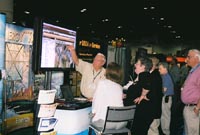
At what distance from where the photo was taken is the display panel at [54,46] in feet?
9.52

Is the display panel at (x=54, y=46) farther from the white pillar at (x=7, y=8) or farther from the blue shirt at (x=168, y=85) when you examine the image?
the white pillar at (x=7, y=8)

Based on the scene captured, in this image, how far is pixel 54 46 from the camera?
3160 mm

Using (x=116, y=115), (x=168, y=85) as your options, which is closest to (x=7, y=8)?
(x=168, y=85)

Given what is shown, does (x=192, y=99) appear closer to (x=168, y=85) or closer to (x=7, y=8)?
(x=168, y=85)

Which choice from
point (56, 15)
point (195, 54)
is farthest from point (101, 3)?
point (195, 54)

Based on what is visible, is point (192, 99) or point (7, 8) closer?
point (192, 99)

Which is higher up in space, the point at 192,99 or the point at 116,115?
the point at 192,99

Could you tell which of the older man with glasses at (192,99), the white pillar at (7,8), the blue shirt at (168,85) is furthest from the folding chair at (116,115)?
the white pillar at (7,8)

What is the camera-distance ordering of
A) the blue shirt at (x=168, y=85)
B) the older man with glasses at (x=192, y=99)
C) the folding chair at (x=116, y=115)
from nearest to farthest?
1. the folding chair at (x=116, y=115)
2. the older man with glasses at (x=192, y=99)
3. the blue shirt at (x=168, y=85)

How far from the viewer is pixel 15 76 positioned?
5.79 meters

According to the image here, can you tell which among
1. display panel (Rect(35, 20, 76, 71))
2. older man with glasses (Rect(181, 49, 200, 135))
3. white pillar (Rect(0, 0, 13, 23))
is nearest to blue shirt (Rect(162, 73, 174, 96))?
older man with glasses (Rect(181, 49, 200, 135))

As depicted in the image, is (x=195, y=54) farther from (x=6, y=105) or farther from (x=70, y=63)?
(x=6, y=105)

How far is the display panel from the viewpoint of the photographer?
2.90 meters

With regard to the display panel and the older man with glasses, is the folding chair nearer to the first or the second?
the display panel
